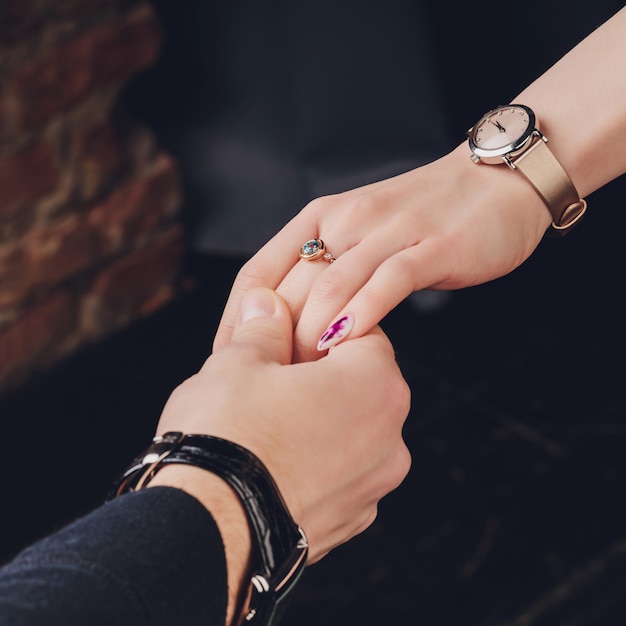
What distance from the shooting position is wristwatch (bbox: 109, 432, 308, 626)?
52cm

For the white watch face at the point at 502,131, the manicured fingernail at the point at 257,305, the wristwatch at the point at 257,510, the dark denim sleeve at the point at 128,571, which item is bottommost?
the white watch face at the point at 502,131

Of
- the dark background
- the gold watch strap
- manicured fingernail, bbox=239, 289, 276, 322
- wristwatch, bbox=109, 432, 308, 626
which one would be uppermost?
wristwatch, bbox=109, 432, 308, 626

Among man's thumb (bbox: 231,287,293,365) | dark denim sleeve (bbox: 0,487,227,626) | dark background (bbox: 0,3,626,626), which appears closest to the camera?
dark denim sleeve (bbox: 0,487,227,626)

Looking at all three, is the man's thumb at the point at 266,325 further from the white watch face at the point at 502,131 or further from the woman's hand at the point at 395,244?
the white watch face at the point at 502,131

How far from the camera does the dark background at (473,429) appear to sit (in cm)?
116

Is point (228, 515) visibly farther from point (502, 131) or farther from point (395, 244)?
point (502, 131)

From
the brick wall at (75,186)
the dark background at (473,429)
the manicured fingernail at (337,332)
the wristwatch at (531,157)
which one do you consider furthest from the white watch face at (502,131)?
the brick wall at (75,186)

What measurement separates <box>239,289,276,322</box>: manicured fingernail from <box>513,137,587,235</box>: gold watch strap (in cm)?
24

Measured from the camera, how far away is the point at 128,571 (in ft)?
1.47

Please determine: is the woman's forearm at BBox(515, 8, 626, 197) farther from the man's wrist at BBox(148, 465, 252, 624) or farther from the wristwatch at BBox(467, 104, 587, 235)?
the man's wrist at BBox(148, 465, 252, 624)

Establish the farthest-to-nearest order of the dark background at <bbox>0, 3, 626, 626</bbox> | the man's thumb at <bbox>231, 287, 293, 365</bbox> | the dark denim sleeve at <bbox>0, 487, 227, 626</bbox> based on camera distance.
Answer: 1. the dark background at <bbox>0, 3, 626, 626</bbox>
2. the man's thumb at <bbox>231, 287, 293, 365</bbox>
3. the dark denim sleeve at <bbox>0, 487, 227, 626</bbox>

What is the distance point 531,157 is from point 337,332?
24cm

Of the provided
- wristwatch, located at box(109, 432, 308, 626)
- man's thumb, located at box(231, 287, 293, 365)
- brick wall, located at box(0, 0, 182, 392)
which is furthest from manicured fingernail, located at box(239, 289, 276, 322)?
brick wall, located at box(0, 0, 182, 392)

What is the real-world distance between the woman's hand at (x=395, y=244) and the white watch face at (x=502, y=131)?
22 mm
